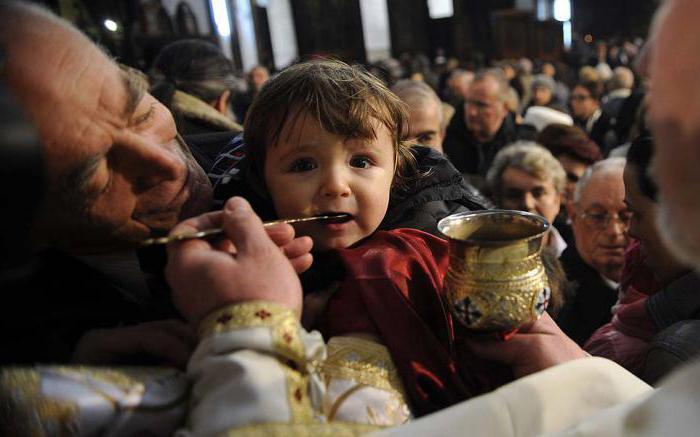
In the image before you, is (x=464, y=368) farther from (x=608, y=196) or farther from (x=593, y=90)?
(x=593, y=90)

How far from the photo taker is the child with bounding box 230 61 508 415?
100 cm

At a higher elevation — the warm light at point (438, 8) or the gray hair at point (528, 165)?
the warm light at point (438, 8)

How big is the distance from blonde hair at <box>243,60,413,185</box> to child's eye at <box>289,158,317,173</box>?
6cm

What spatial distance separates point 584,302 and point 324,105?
5.57ft

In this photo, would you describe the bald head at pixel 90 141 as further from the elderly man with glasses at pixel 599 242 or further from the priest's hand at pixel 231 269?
the elderly man with glasses at pixel 599 242

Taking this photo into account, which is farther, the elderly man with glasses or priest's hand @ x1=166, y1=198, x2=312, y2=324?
the elderly man with glasses

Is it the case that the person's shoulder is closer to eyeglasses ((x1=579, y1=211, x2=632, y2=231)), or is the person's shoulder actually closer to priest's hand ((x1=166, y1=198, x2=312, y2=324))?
priest's hand ((x1=166, y1=198, x2=312, y2=324))

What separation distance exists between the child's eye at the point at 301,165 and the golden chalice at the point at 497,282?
0.31 meters

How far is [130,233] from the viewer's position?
1008mm

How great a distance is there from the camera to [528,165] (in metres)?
2.94

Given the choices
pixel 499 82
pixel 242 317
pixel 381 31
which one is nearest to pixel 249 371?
pixel 242 317

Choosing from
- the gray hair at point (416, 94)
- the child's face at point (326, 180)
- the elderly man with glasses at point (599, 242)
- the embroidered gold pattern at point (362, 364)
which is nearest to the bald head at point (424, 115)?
the gray hair at point (416, 94)

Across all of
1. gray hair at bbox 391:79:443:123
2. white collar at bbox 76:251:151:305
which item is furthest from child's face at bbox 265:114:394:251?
gray hair at bbox 391:79:443:123

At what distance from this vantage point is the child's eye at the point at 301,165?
3.74 feet
